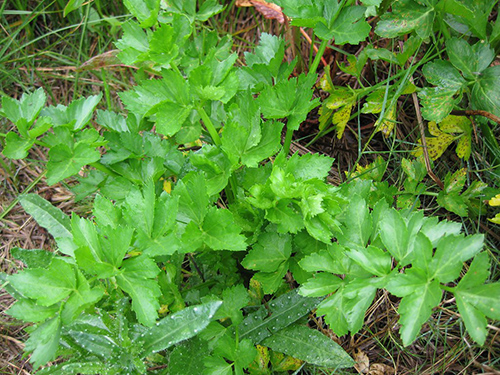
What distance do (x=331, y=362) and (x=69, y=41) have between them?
233cm

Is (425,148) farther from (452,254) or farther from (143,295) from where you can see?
(143,295)

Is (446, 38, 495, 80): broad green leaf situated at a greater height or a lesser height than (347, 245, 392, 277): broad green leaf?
greater

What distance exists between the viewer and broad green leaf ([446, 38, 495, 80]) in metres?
1.76

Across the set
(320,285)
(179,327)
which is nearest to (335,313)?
(320,285)

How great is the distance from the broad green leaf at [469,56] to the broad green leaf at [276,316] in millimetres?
1070

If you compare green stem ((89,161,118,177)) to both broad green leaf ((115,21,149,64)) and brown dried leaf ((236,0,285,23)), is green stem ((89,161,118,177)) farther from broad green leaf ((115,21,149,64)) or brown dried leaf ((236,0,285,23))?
brown dried leaf ((236,0,285,23))

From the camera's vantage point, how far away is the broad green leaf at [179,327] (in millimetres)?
1492

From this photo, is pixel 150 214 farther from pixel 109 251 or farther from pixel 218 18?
pixel 218 18

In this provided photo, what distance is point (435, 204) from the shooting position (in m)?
2.09

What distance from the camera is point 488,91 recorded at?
1755 mm

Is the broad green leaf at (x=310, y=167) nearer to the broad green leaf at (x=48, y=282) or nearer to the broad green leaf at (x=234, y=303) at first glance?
the broad green leaf at (x=234, y=303)

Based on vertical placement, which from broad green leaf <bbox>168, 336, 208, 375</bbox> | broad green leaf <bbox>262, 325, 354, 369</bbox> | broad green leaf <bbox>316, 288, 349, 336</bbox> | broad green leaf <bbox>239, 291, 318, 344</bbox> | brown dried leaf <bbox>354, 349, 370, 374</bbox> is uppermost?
broad green leaf <bbox>316, 288, 349, 336</bbox>

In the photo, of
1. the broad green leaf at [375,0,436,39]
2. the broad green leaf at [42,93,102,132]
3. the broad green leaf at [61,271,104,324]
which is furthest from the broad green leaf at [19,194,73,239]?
the broad green leaf at [375,0,436,39]

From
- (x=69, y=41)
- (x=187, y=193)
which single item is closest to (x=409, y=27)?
(x=187, y=193)
